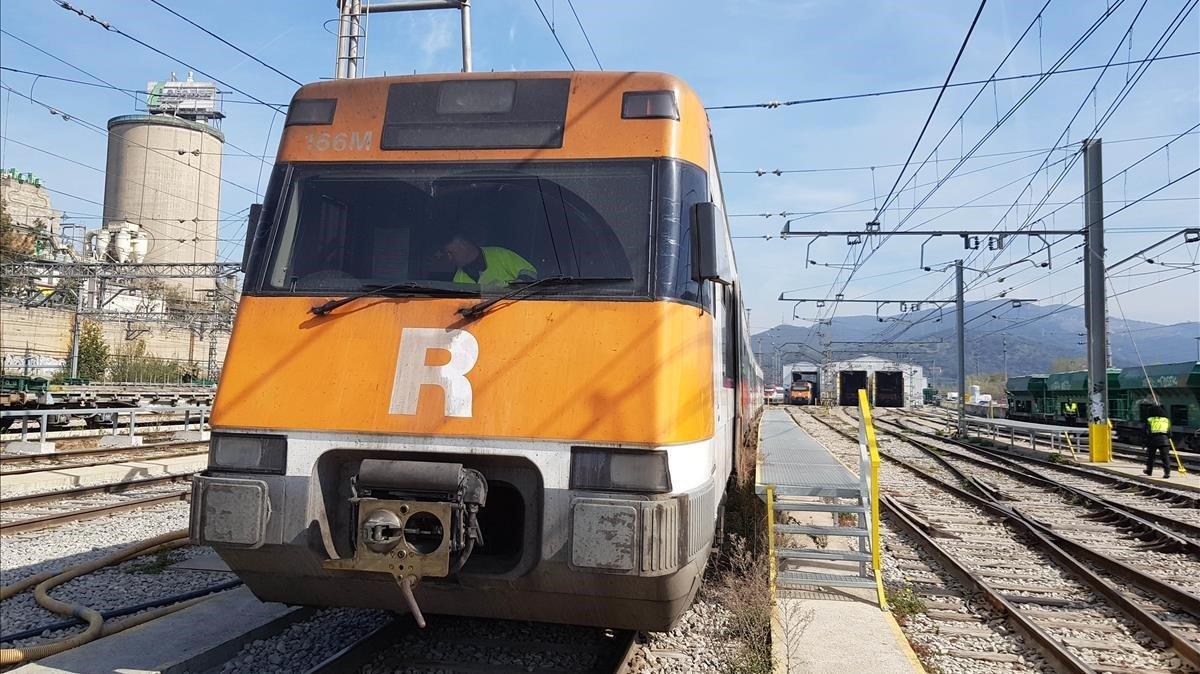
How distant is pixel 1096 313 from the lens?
856 inches

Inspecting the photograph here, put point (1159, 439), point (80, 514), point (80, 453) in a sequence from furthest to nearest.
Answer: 1. point (1159, 439)
2. point (80, 453)
3. point (80, 514)

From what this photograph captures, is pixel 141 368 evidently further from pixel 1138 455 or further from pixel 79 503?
pixel 1138 455

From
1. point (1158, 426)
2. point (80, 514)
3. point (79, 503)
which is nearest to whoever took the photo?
point (80, 514)

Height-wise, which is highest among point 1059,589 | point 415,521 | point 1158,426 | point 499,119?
point 499,119

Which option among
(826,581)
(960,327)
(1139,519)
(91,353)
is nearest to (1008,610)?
(826,581)

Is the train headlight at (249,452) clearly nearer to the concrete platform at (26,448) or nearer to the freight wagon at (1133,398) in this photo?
the concrete platform at (26,448)

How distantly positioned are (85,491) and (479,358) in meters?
10.6

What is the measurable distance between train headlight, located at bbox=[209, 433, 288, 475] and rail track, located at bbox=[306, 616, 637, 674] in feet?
3.68

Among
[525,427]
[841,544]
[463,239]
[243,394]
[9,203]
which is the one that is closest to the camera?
[525,427]

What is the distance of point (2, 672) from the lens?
4617mm

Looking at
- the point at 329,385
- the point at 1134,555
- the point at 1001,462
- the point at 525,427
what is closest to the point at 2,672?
the point at 329,385

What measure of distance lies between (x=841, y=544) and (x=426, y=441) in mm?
6743

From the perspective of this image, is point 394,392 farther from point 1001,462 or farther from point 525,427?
point 1001,462

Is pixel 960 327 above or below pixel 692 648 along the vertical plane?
above
